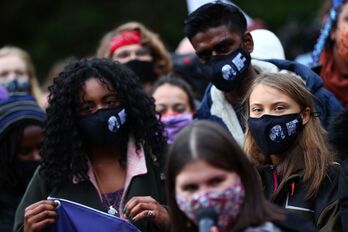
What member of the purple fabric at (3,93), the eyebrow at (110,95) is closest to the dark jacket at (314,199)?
the eyebrow at (110,95)

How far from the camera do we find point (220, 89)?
5.80m

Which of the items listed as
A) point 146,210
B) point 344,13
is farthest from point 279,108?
point 344,13

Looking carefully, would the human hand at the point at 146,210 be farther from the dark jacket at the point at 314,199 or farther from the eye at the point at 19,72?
the eye at the point at 19,72

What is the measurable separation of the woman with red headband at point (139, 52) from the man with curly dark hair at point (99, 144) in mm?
1792

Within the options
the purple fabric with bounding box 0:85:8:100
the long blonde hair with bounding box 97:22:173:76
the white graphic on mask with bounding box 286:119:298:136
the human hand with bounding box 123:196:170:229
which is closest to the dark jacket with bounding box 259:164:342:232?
the white graphic on mask with bounding box 286:119:298:136

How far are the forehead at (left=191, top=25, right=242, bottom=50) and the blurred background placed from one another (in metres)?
8.88

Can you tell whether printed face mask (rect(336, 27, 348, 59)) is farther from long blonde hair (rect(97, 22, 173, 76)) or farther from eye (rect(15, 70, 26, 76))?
eye (rect(15, 70, 26, 76))

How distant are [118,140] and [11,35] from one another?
12.6 metres

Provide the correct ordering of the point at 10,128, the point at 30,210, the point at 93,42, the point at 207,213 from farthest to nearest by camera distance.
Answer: the point at 93,42
the point at 10,128
the point at 30,210
the point at 207,213

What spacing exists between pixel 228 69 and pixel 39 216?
1547mm

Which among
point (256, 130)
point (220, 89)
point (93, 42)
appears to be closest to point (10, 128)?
point (220, 89)

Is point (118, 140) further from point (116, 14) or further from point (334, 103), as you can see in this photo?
point (116, 14)

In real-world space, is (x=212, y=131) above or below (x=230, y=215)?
above

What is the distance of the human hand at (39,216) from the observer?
5012 mm
